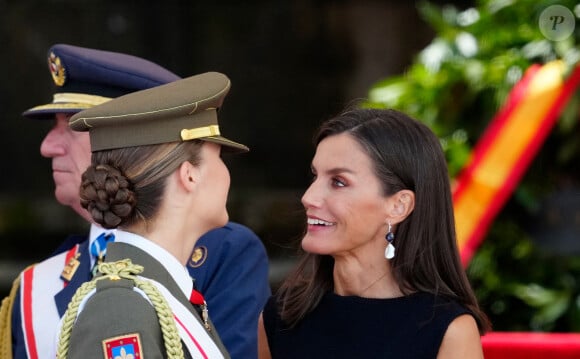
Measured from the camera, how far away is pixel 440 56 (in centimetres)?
414

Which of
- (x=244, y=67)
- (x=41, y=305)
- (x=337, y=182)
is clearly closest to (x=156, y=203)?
(x=337, y=182)

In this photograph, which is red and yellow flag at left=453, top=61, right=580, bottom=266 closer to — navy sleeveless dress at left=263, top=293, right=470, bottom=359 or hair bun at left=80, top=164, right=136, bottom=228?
navy sleeveless dress at left=263, top=293, right=470, bottom=359

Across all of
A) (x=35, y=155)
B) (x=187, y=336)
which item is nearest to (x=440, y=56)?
(x=187, y=336)

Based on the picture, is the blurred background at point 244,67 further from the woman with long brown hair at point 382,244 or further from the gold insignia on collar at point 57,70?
the woman with long brown hair at point 382,244

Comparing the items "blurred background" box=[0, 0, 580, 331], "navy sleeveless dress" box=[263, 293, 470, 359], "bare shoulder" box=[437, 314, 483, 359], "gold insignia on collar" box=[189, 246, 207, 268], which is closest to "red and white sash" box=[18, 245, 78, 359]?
"gold insignia on collar" box=[189, 246, 207, 268]

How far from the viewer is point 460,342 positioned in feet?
7.26

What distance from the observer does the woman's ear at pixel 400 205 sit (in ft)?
7.57

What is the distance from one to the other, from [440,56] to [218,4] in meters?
2.13

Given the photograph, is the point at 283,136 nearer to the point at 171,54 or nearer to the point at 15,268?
the point at 171,54

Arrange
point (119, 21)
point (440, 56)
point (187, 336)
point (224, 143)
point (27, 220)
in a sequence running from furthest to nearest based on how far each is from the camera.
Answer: point (27, 220) → point (119, 21) → point (440, 56) → point (224, 143) → point (187, 336)

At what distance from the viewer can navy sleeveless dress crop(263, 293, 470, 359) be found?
7.34 ft

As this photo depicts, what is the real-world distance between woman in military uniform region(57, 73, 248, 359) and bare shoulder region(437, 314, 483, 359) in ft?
1.52

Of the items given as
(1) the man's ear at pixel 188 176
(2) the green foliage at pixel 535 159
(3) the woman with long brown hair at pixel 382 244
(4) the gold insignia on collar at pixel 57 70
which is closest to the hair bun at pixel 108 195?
(1) the man's ear at pixel 188 176

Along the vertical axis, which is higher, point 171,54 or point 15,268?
point 171,54
